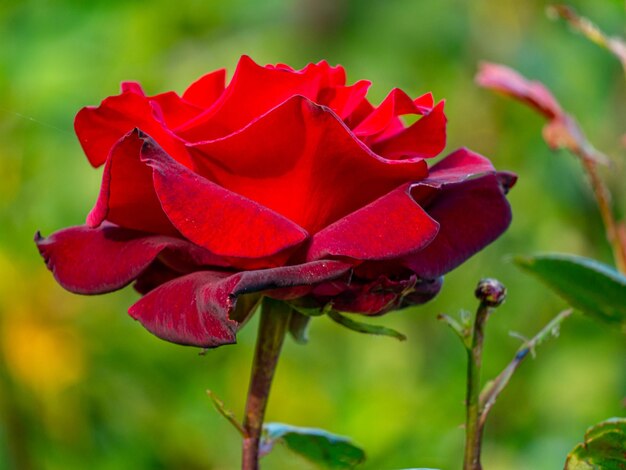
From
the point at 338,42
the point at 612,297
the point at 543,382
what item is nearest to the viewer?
the point at 612,297

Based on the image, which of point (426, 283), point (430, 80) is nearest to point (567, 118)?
point (426, 283)

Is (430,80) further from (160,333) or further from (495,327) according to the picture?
(160,333)

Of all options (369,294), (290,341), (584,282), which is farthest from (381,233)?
(290,341)

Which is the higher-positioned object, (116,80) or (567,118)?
(567,118)

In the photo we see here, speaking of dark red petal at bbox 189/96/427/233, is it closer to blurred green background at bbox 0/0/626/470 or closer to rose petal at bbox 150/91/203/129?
rose petal at bbox 150/91/203/129

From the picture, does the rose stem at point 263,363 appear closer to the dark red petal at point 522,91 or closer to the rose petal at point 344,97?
the rose petal at point 344,97

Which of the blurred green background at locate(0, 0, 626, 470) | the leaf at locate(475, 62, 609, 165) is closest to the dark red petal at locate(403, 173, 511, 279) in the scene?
the leaf at locate(475, 62, 609, 165)
